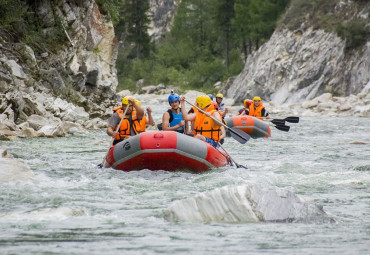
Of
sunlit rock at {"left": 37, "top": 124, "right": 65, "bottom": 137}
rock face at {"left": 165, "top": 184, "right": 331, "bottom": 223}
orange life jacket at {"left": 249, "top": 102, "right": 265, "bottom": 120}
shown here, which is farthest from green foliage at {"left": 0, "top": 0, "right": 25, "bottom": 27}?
rock face at {"left": 165, "top": 184, "right": 331, "bottom": 223}

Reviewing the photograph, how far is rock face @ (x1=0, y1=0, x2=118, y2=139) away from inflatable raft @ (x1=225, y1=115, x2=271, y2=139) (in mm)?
4178

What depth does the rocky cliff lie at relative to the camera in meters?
34.0

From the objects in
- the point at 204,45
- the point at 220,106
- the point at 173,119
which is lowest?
the point at 220,106

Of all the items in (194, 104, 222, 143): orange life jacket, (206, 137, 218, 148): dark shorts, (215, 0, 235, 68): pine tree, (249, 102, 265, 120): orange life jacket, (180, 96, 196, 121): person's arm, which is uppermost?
(215, 0, 235, 68): pine tree

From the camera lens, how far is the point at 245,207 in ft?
18.0

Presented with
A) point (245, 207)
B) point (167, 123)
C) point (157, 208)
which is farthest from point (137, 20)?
point (245, 207)

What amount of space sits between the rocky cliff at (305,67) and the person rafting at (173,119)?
22466mm

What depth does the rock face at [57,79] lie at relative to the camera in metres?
15.2

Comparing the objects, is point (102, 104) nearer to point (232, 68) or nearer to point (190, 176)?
point (190, 176)

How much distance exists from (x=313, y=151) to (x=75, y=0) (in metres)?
11.4

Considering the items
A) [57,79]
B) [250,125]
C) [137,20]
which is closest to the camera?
[250,125]

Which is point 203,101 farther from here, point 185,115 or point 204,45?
point 204,45

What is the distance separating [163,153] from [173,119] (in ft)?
5.34

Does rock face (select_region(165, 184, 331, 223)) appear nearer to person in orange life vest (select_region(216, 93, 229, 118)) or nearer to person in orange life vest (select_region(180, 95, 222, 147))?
person in orange life vest (select_region(180, 95, 222, 147))
